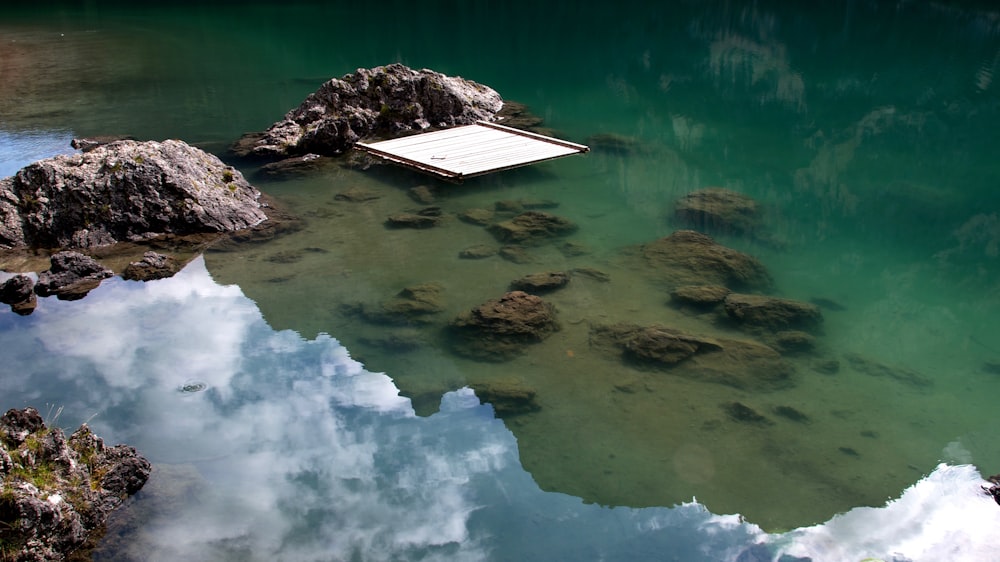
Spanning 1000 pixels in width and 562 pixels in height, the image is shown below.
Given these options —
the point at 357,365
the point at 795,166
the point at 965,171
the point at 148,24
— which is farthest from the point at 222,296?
the point at 148,24

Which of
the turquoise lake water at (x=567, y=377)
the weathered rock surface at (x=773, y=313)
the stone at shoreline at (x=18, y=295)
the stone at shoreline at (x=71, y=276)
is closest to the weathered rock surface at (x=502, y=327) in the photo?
the turquoise lake water at (x=567, y=377)

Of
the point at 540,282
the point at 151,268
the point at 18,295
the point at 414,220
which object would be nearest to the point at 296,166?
the point at 414,220

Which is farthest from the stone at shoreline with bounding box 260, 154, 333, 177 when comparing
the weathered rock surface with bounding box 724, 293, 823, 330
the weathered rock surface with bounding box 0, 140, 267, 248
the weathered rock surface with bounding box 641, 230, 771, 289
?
the weathered rock surface with bounding box 724, 293, 823, 330

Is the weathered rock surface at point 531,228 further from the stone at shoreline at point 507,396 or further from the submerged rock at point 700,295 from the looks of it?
the stone at shoreline at point 507,396

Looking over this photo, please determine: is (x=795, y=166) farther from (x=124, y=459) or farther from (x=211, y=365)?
(x=124, y=459)

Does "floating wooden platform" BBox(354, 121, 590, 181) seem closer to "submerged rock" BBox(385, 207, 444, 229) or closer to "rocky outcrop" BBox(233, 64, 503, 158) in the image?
"rocky outcrop" BBox(233, 64, 503, 158)

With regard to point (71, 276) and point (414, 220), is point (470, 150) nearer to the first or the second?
point (414, 220)
